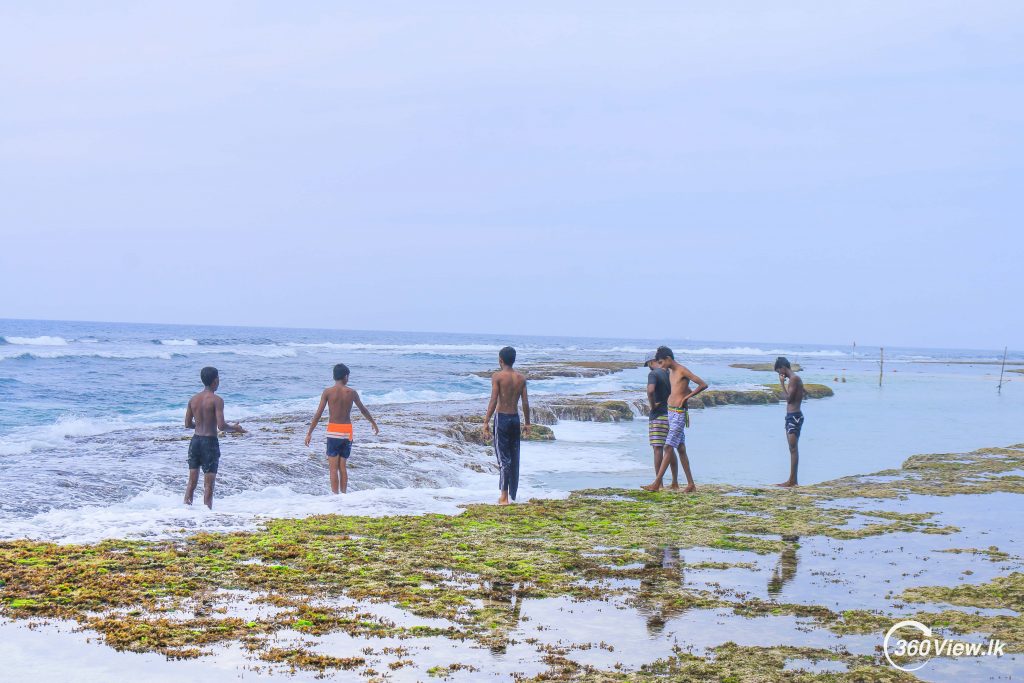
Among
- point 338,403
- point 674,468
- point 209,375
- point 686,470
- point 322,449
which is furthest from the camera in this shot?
point 322,449

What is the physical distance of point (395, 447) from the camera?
19297 mm

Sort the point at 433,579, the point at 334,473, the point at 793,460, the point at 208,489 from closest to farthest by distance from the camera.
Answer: the point at 433,579 < the point at 208,489 < the point at 334,473 < the point at 793,460

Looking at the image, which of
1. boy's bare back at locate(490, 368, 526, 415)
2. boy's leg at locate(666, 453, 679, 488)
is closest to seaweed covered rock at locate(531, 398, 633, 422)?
boy's leg at locate(666, 453, 679, 488)

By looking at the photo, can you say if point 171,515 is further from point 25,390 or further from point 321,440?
point 25,390

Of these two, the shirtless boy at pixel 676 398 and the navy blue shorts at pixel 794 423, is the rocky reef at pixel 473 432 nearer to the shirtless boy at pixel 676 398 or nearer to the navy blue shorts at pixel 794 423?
the navy blue shorts at pixel 794 423

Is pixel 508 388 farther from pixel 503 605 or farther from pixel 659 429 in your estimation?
pixel 503 605

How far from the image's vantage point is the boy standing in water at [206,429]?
11.9 m

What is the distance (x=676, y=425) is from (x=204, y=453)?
24.6ft

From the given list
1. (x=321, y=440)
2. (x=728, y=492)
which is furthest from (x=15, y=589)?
(x=321, y=440)

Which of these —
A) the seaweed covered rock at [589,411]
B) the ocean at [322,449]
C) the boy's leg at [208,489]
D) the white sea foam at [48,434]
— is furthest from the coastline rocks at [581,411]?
the boy's leg at [208,489]

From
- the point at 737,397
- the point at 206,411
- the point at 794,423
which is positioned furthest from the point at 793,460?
the point at 737,397

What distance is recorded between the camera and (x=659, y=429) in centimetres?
1461

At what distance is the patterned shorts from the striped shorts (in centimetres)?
25

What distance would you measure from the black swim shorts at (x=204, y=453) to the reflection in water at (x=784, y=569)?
303 inches
